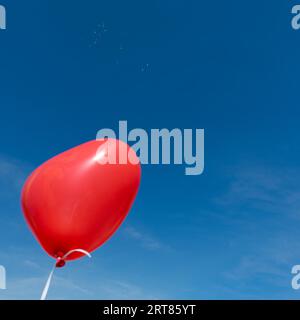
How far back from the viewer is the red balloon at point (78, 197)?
19.5ft

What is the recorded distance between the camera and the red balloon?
19.5ft

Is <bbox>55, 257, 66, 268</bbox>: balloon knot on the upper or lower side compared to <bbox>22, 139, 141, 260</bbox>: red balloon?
lower

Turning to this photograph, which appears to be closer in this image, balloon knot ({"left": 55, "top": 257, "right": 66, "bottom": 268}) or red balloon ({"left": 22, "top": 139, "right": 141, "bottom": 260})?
red balloon ({"left": 22, "top": 139, "right": 141, "bottom": 260})

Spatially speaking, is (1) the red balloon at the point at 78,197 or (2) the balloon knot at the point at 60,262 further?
(2) the balloon knot at the point at 60,262

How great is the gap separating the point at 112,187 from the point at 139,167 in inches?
29.8

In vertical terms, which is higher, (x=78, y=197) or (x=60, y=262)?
(x=78, y=197)

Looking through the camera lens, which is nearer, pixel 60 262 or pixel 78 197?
pixel 78 197

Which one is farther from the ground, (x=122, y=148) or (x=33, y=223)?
(x=122, y=148)

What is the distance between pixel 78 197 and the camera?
600cm

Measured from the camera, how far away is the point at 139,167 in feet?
22.9

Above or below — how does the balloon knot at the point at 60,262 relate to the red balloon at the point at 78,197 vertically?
below
